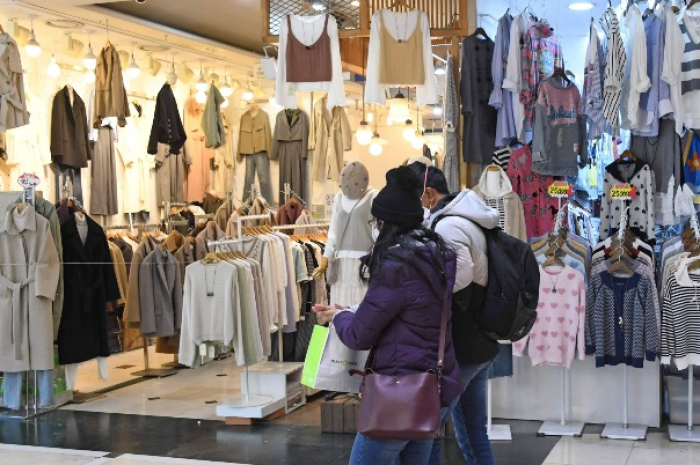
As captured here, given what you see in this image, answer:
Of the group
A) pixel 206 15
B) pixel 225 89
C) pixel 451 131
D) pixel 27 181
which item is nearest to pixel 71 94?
pixel 206 15

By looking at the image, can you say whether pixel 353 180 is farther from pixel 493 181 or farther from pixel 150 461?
pixel 150 461

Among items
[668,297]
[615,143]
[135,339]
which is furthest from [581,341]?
[135,339]

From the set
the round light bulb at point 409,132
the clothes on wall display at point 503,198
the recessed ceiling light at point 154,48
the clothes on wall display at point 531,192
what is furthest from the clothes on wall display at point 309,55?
the round light bulb at point 409,132

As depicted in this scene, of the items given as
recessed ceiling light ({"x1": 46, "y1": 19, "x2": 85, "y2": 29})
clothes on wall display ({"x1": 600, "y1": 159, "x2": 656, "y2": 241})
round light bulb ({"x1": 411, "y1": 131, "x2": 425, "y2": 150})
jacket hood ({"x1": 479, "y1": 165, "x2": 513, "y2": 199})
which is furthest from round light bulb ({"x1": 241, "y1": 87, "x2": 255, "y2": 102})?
clothes on wall display ({"x1": 600, "y1": 159, "x2": 656, "y2": 241})

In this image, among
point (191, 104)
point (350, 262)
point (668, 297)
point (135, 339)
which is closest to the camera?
point (668, 297)

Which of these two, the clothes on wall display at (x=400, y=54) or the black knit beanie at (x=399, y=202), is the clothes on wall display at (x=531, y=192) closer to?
the clothes on wall display at (x=400, y=54)

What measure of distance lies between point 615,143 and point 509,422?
2.68 meters

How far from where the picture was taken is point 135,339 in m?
8.98

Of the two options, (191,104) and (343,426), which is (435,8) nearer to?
(343,426)

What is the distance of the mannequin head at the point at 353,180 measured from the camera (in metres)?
6.73

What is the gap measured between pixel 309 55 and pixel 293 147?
356 centimetres

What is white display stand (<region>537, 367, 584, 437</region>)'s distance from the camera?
650 centimetres

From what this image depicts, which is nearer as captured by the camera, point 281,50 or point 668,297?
point 668,297

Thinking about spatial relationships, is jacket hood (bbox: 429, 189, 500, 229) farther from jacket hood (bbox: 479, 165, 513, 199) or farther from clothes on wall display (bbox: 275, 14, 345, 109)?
clothes on wall display (bbox: 275, 14, 345, 109)
